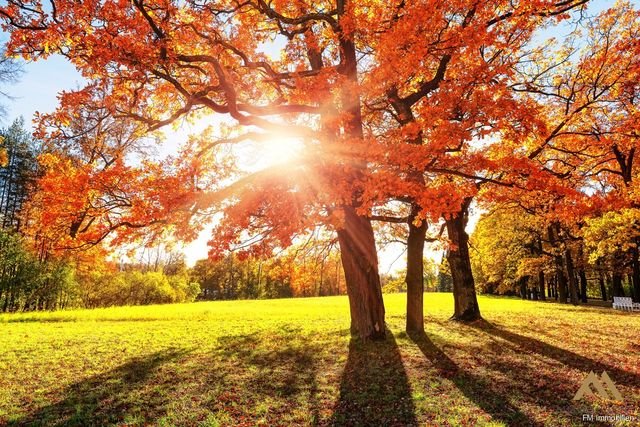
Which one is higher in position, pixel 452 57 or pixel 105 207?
pixel 452 57

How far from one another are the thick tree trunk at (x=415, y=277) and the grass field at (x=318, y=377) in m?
0.67

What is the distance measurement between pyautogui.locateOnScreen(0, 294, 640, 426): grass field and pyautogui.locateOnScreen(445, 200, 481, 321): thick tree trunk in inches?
59.8

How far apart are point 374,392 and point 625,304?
1152 inches

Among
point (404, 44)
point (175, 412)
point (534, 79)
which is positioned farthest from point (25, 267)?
point (534, 79)

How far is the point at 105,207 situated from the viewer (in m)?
12.5

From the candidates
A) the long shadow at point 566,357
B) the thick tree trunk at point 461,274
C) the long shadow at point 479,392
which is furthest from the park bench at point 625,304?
the long shadow at point 479,392

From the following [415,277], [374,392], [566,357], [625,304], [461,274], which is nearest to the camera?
[374,392]

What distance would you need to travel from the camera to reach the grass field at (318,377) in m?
6.43

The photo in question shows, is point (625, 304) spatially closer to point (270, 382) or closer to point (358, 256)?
point (358, 256)

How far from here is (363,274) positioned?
41.1ft

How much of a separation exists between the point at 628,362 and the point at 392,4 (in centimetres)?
1250

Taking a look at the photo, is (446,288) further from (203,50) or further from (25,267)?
(203,50)

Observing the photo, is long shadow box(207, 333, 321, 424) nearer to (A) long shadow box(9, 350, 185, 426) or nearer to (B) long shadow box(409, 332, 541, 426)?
(A) long shadow box(9, 350, 185, 426)

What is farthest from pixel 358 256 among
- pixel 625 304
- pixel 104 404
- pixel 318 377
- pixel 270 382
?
pixel 625 304
